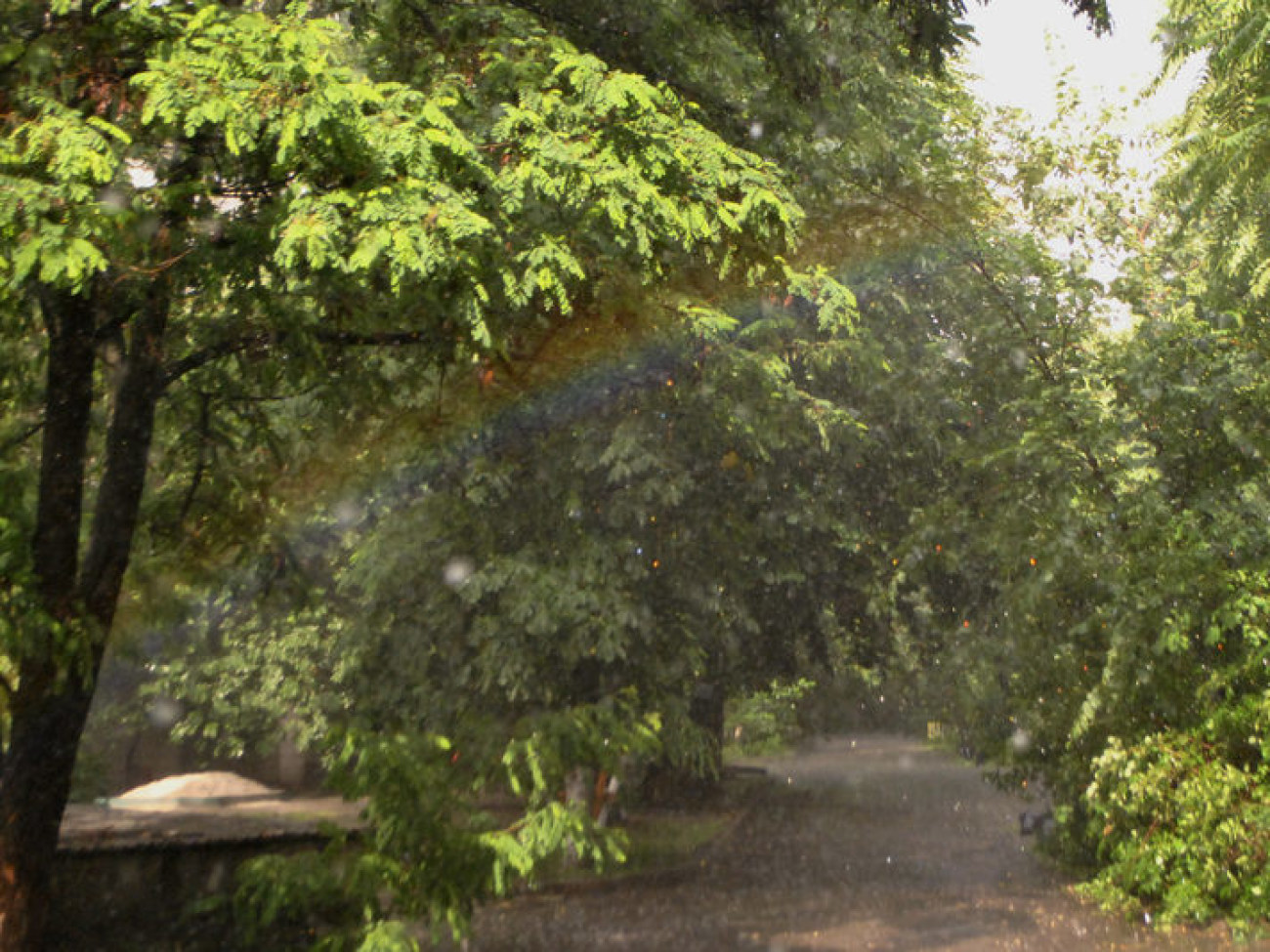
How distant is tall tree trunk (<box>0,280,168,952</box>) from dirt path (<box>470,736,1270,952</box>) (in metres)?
4.58

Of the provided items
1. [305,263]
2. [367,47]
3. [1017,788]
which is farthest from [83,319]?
[1017,788]

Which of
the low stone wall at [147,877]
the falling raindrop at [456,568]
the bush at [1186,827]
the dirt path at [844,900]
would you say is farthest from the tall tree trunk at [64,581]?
the bush at [1186,827]

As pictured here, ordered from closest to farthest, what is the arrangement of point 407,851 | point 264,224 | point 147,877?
point 264,224 → point 407,851 → point 147,877

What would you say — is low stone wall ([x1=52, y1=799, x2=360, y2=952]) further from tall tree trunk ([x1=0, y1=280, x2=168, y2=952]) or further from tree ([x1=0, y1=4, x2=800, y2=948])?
tree ([x1=0, y1=4, x2=800, y2=948])

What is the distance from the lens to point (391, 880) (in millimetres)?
8398

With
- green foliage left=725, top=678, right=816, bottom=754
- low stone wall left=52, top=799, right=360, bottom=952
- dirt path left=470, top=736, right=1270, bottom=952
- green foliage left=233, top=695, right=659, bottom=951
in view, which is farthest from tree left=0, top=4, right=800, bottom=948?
green foliage left=725, top=678, right=816, bottom=754

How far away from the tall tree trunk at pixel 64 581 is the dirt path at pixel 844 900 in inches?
180

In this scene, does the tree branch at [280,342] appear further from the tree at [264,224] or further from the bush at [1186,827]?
the bush at [1186,827]

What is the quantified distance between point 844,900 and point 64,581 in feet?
39.1

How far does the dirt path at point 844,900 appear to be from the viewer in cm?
1418

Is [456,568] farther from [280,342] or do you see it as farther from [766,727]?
[766,727]

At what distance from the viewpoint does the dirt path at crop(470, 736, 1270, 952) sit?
14180mm

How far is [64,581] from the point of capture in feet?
29.0

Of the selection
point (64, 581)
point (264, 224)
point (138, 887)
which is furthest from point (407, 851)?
point (264, 224)
